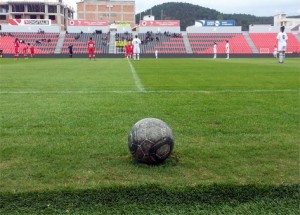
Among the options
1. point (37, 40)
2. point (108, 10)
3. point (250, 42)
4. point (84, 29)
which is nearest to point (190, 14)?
point (108, 10)

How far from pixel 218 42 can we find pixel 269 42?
28.0 feet

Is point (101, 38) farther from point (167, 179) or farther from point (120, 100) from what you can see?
point (167, 179)

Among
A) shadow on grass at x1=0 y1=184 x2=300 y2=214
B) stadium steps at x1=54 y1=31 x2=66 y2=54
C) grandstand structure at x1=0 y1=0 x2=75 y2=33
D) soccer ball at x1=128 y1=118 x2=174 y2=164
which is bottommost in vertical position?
shadow on grass at x1=0 y1=184 x2=300 y2=214

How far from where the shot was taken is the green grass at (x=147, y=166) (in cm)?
357

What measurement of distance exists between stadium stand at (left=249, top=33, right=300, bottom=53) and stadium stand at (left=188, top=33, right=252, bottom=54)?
1.92m

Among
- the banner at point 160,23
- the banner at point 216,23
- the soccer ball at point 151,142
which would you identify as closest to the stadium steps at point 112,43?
the banner at point 160,23

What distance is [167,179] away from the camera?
409 cm

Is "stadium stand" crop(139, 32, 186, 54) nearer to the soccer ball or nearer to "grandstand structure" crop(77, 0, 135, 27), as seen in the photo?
"grandstand structure" crop(77, 0, 135, 27)

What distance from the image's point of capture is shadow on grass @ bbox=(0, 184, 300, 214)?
3.44 meters

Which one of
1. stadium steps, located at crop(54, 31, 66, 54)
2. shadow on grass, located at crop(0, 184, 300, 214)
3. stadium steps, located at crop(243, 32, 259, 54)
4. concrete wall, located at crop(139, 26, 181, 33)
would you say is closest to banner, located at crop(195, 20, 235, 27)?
stadium steps, located at crop(243, 32, 259, 54)

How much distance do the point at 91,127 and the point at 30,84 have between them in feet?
24.9

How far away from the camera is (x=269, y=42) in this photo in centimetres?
6706

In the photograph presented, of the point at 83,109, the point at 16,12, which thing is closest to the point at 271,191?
the point at 83,109

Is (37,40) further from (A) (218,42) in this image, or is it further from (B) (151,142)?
(B) (151,142)
